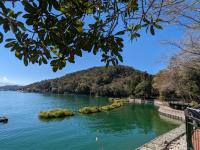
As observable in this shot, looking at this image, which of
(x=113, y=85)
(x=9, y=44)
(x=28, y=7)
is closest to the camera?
(x=28, y=7)

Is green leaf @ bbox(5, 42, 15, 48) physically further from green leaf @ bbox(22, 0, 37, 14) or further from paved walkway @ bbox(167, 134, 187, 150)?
paved walkway @ bbox(167, 134, 187, 150)

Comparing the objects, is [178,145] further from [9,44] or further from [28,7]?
[28,7]

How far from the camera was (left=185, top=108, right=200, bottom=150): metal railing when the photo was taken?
15.6ft

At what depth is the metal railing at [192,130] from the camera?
4.77m

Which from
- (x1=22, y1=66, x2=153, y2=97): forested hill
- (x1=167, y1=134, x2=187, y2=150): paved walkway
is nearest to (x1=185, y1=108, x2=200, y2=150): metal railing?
(x1=167, y1=134, x2=187, y2=150): paved walkway

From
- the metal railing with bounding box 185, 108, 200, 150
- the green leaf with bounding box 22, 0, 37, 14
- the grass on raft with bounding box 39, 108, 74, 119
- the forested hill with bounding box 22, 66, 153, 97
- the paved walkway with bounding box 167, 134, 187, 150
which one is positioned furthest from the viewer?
the forested hill with bounding box 22, 66, 153, 97

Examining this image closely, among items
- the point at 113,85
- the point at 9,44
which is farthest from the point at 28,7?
the point at 113,85

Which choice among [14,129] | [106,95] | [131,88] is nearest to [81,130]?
[14,129]

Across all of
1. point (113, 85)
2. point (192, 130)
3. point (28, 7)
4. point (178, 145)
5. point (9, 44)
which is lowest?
point (178, 145)

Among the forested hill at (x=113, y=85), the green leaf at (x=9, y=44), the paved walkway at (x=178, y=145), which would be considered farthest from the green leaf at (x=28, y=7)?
the forested hill at (x=113, y=85)

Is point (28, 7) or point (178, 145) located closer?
point (28, 7)

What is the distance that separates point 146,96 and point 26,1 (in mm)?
65518

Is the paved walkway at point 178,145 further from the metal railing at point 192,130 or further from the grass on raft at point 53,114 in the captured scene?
the grass on raft at point 53,114

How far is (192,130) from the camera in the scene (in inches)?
200
